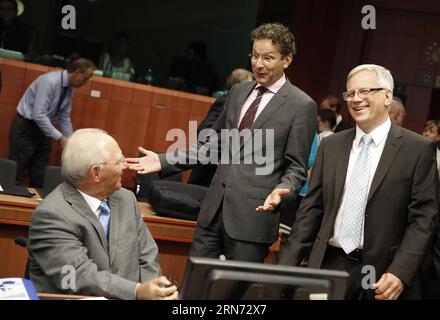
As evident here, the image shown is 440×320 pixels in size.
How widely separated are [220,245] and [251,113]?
2.16ft

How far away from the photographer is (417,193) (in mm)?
3223

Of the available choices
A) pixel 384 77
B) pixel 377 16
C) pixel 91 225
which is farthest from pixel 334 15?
pixel 91 225

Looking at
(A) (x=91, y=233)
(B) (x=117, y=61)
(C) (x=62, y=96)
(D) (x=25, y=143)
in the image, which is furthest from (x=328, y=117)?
(A) (x=91, y=233)

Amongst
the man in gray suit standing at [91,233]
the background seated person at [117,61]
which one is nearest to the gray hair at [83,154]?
the man in gray suit standing at [91,233]

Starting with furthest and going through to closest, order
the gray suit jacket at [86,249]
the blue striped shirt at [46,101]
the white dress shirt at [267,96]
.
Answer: the blue striped shirt at [46,101] → the white dress shirt at [267,96] → the gray suit jacket at [86,249]

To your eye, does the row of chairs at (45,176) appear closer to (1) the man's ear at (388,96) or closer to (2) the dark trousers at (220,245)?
(2) the dark trousers at (220,245)

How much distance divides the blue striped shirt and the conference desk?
7.31 ft

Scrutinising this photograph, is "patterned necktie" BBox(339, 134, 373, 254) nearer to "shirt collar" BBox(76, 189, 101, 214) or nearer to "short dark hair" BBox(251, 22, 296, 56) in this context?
"short dark hair" BBox(251, 22, 296, 56)

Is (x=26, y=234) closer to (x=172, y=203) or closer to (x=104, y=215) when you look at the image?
(x=172, y=203)

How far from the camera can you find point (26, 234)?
4.21 m

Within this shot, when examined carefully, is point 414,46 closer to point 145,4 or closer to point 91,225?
point 145,4

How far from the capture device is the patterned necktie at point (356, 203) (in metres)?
3.27

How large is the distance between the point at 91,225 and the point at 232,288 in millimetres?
1170

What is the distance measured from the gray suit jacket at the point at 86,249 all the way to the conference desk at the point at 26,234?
1086 mm
